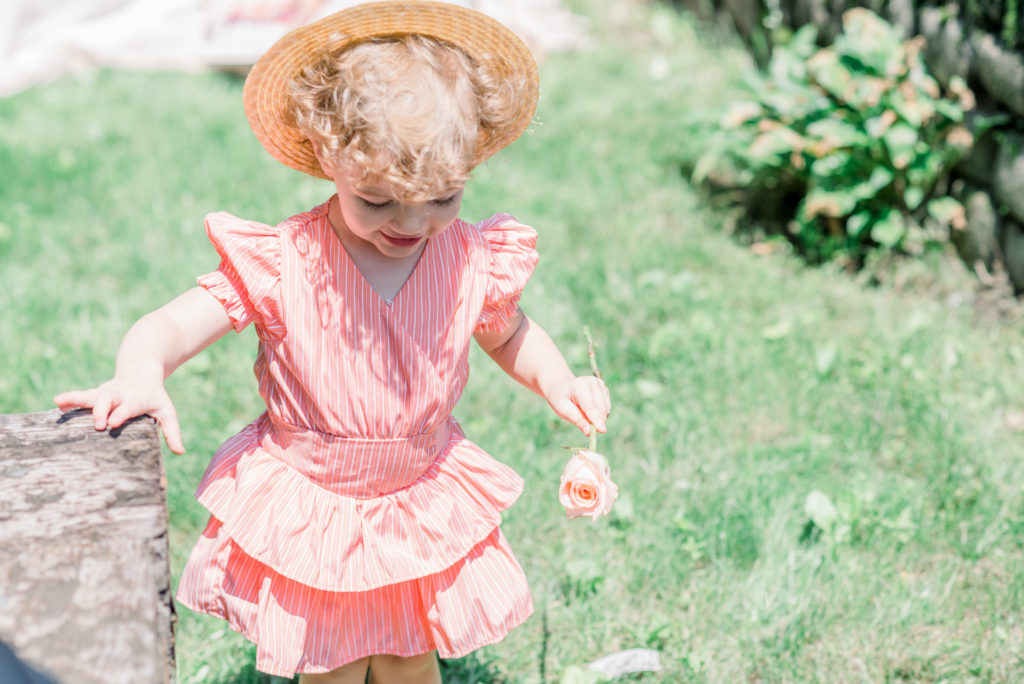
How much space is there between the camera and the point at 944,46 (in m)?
3.80

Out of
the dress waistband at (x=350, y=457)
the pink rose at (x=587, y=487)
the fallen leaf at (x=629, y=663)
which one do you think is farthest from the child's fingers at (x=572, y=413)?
the fallen leaf at (x=629, y=663)

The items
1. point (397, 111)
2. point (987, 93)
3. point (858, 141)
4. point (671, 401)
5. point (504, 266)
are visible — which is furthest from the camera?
point (858, 141)

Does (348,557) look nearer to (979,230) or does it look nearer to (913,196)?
(913,196)

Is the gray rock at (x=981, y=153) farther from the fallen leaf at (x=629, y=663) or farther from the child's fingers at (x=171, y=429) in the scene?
the child's fingers at (x=171, y=429)

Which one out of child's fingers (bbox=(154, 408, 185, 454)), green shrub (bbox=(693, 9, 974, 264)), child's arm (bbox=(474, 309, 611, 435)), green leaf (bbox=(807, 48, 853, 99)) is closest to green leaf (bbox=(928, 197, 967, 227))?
green shrub (bbox=(693, 9, 974, 264))

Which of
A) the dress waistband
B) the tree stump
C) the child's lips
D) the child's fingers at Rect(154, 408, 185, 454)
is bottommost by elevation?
the dress waistband

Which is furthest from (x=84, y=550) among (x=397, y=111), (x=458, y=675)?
(x=458, y=675)

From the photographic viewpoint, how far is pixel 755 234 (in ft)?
13.9

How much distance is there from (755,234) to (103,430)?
322 cm

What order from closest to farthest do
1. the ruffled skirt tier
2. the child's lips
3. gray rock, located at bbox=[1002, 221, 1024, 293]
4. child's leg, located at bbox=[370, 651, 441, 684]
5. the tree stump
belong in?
the tree stump, the child's lips, the ruffled skirt tier, child's leg, located at bbox=[370, 651, 441, 684], gray rock, located at bbox=[1002, 221, 1024, 293]

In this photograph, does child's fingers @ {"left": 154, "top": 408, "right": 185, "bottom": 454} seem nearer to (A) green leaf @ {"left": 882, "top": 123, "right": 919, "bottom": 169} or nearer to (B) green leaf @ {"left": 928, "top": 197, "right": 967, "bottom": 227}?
(A) green leaf @ {"left": 882, "top": 123, "right": 919, "bottom": 169}

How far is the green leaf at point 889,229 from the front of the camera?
12.4 feet

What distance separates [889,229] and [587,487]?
2.57m

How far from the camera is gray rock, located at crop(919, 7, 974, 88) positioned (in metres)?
3.72
